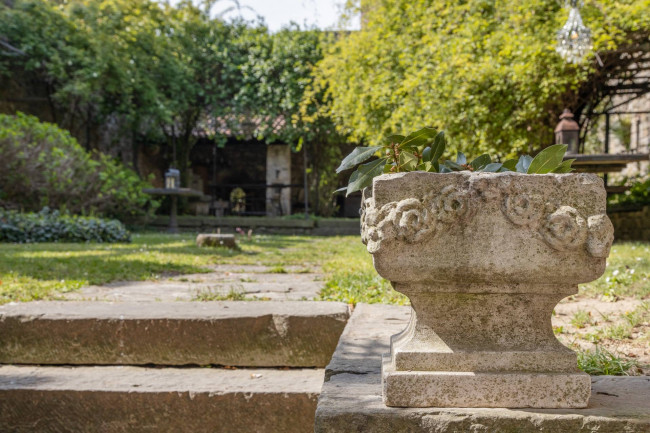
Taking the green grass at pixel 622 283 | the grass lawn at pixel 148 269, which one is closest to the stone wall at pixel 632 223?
the green grass at pixel 622 283

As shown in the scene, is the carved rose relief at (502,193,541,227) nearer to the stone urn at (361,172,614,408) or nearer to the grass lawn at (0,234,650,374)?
the stone urn at (361,172,614,408)

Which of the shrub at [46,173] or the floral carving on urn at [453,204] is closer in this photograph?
the floral carving on urn at [453,204]

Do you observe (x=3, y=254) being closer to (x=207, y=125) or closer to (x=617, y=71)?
(x=617, y=71)

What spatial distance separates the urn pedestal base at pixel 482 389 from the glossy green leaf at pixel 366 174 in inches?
20.3

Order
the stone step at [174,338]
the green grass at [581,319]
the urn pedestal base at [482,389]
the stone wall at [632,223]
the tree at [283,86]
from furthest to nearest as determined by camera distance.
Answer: the tree at [283,86], the stone wall at [632,223], the green grass at [581,319], the stone step at [174,338], the urn pedestal base at [482,389]

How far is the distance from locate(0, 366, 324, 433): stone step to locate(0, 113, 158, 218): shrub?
8.00 m

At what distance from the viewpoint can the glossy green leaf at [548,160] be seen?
148 centimetres

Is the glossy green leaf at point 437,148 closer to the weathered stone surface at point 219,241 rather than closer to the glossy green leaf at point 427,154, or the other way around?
the glossy green leaf at point 427,154

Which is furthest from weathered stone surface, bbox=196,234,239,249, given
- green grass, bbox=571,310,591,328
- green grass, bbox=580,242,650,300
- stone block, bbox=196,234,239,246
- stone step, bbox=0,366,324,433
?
Result: green grass, bbox=571,310,591,328

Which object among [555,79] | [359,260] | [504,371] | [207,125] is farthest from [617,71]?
[207,125]

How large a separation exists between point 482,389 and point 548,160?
2.04 ft

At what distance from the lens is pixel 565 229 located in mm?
1339

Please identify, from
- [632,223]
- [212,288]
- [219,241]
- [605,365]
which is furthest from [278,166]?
[605,365]

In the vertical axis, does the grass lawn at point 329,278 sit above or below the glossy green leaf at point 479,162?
below
